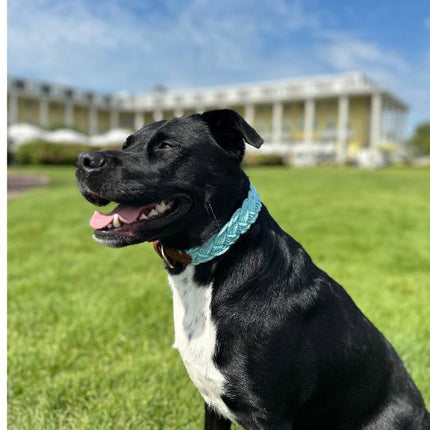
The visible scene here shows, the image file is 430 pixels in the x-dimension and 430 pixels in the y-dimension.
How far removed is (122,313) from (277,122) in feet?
241

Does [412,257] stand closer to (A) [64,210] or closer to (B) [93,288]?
(B) [93,288]

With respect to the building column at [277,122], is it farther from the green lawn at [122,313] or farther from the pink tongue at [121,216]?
the pink tongue at [121,216]

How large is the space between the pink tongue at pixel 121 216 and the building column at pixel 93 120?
83747 millimetres

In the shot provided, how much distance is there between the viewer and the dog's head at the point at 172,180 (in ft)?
5.06

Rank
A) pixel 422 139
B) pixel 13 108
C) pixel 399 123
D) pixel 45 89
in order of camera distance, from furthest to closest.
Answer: pixel 399 123, pixel 45 89, pixel 422 139, pixel 13 108

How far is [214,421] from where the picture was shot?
2.02 metres

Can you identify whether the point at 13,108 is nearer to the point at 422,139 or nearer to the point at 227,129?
the point at 422,139

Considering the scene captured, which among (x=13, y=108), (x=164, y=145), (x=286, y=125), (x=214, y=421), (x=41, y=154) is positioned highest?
(x=164, y=145)

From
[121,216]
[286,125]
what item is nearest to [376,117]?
[286,125]

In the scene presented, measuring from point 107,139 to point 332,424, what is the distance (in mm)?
36611

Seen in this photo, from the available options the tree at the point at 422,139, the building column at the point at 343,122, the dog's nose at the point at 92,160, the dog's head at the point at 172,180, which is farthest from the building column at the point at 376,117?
the dog's nose at the point at 92,160

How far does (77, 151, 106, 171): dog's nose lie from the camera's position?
5.02 ft

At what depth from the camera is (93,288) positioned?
4586mm
